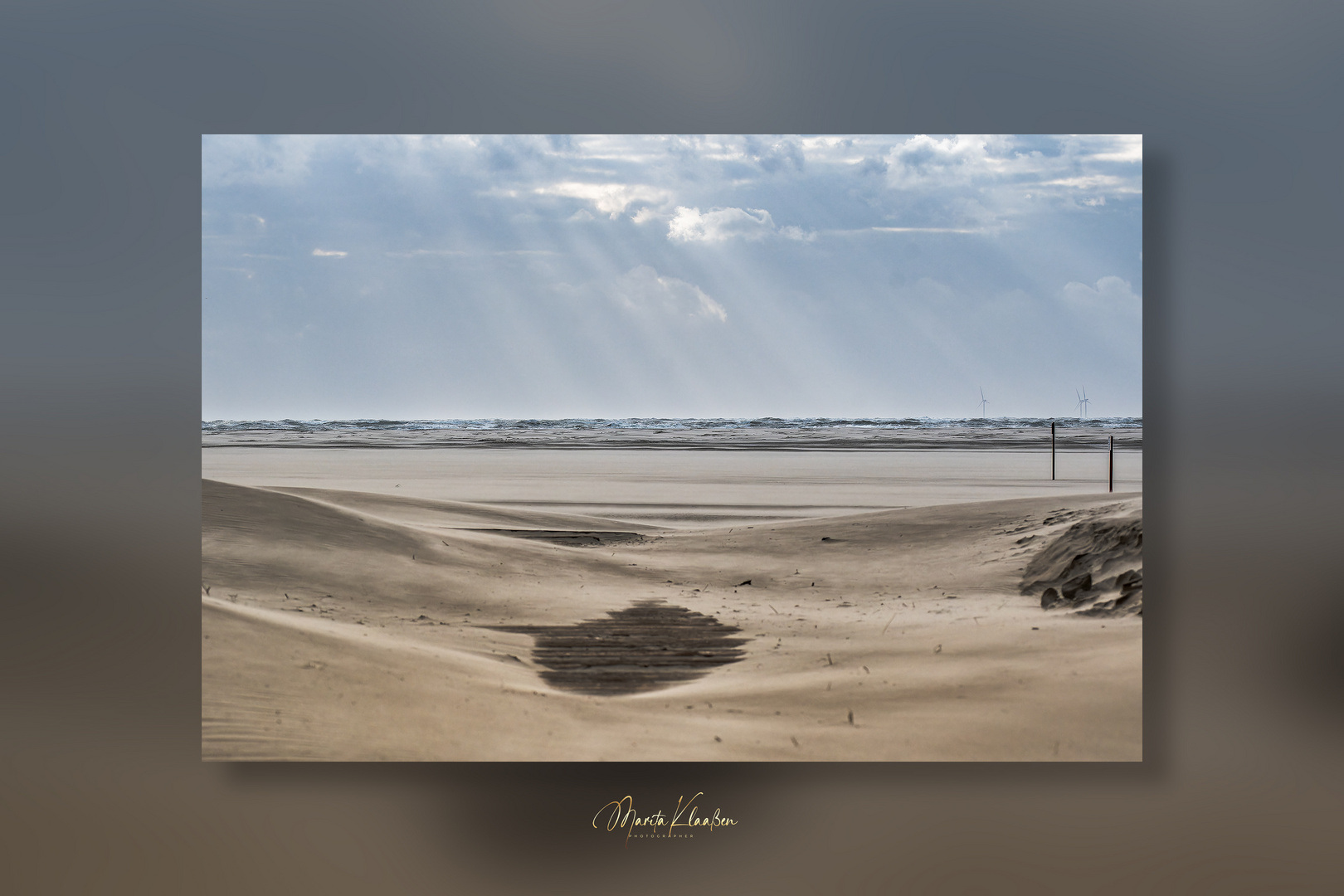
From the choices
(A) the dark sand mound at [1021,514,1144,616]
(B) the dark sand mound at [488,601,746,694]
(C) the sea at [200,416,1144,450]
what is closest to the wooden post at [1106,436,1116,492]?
(C) the sea at [200,416,1144,450]

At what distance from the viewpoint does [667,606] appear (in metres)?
3.61

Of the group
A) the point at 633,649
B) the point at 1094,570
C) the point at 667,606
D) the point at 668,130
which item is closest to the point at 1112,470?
the point at 1094,570

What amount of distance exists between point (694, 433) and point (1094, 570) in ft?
5.44

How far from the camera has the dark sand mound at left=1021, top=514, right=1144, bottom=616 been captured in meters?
3.61

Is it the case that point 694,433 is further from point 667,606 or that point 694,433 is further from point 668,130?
point 668,130

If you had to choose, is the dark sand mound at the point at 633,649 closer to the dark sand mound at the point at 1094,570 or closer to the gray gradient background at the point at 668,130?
the gray gradient background at the point at 668,130

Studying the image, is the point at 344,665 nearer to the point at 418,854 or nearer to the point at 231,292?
the point at 418,854

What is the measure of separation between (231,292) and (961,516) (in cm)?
298

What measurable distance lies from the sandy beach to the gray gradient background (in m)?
0.18

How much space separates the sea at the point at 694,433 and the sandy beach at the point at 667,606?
4 centimetres

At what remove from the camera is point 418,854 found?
3578mm

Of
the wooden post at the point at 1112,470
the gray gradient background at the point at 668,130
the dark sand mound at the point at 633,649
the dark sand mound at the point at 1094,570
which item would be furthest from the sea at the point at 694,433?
the dark sand mound at the point at 633,649
